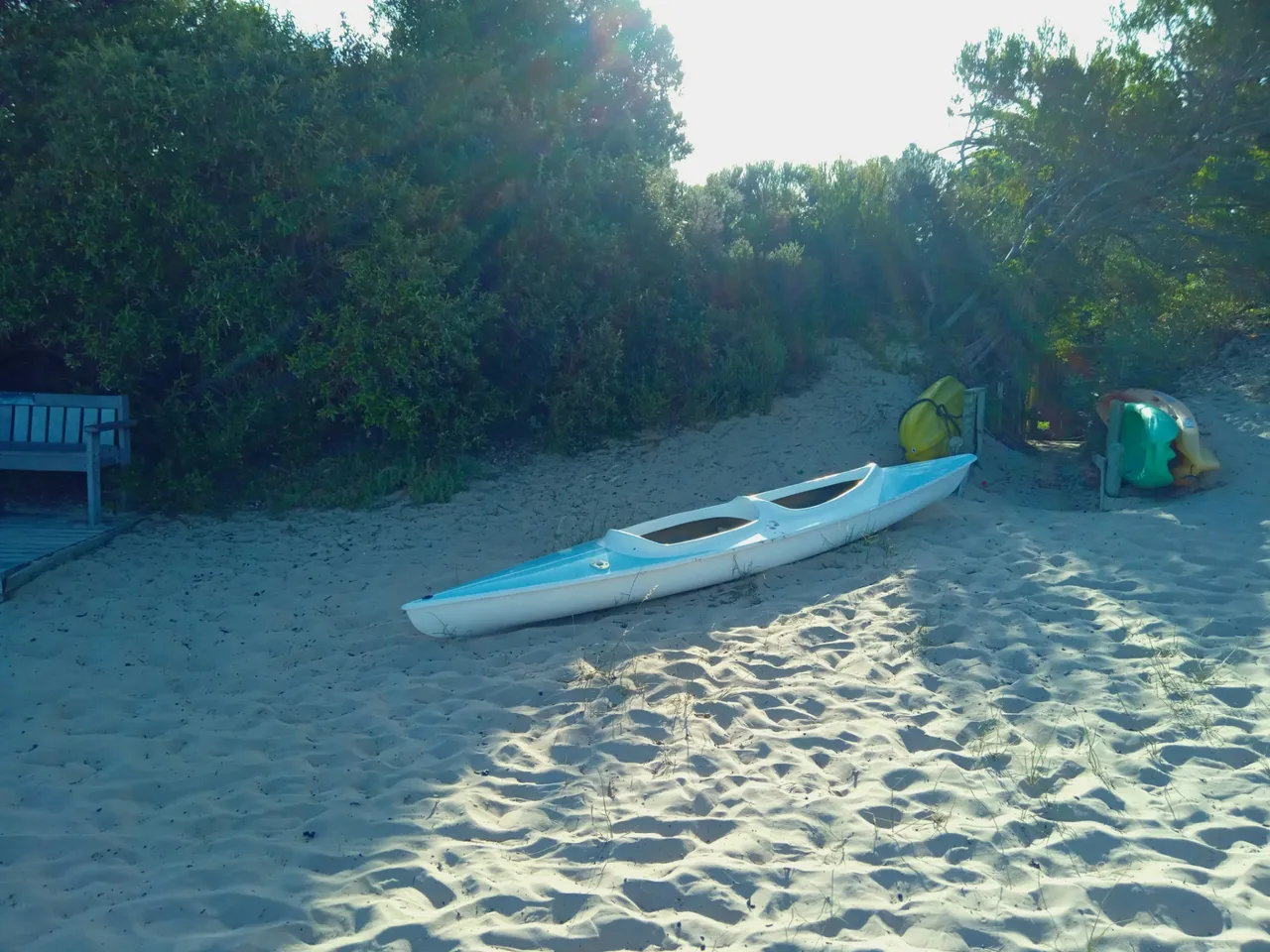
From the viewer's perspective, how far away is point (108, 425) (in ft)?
26.2

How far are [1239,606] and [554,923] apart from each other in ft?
15.9

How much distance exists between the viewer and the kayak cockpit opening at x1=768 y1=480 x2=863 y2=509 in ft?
26.0

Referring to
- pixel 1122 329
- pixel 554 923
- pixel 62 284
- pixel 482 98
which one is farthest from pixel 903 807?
pixel 1122 329

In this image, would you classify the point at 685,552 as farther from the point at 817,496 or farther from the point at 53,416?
the point at 53,416

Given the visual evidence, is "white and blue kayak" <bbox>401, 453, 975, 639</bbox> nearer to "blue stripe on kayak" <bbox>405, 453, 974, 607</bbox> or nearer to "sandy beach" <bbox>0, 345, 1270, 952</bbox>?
"blue stripe on kayak" <bbox>405, 453, 974, 607</bbox>

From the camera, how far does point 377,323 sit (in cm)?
910

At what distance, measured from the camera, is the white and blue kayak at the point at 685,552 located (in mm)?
6152

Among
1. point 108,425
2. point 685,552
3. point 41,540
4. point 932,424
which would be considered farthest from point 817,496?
point 41,540

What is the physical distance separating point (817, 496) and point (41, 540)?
6.26 meters

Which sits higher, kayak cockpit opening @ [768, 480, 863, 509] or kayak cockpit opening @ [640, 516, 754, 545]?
kayak cockpit opening @ [768, 480, 863, 509]

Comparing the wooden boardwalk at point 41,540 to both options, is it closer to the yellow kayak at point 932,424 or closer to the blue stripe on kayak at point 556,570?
the blue stripe on kayak at point 556,570

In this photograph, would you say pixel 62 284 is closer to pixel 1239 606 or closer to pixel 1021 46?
pixel 1239 606

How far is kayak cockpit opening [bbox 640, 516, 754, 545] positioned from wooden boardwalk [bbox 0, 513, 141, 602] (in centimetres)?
445

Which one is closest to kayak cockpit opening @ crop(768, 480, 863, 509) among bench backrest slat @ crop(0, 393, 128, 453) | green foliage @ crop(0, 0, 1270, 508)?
green foliage @ crop(0, 0, 1270, 508)
